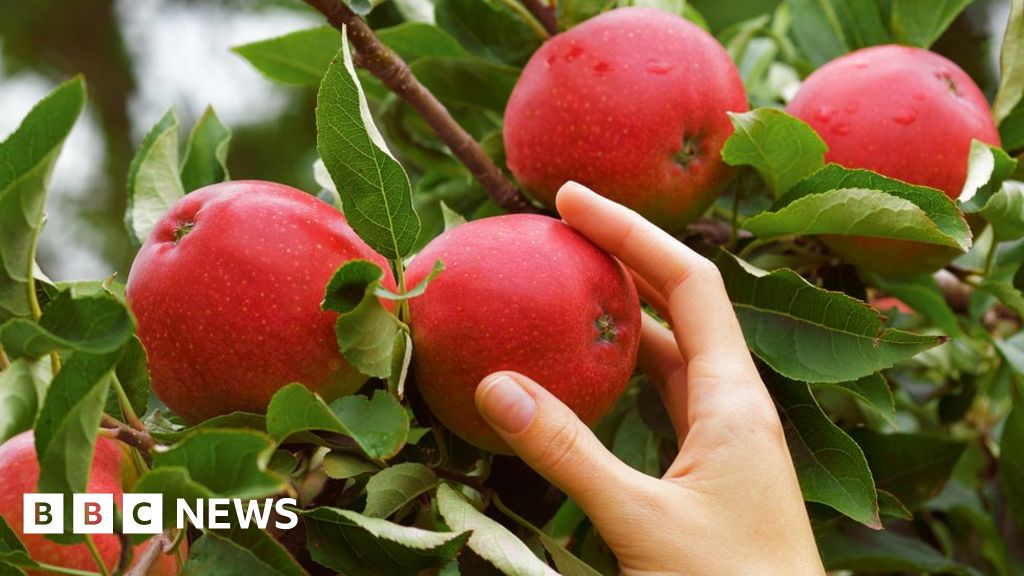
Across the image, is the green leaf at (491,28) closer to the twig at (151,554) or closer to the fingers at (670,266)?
the fingers at (670,266)

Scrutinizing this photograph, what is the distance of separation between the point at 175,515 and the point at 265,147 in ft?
11.9

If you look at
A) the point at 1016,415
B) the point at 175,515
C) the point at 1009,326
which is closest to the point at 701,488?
the point at 175,515

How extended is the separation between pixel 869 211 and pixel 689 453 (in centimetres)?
21

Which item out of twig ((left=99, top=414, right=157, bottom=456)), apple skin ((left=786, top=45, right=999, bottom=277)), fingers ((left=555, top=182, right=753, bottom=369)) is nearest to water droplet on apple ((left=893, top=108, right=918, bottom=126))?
apple skin ((left=786, top=45, right=999, bottom=277))

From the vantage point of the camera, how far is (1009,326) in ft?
3.85

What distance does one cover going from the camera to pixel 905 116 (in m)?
0.77

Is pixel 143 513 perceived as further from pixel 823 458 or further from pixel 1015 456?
pixel 1015 456

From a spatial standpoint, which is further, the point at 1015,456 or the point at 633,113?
the point at 1015,456

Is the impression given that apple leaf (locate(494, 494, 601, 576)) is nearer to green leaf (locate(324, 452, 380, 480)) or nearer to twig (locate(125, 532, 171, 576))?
green leaf (locate(324, 452, 380, 480))

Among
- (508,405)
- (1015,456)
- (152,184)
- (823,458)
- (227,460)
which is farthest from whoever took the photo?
(1015,456)

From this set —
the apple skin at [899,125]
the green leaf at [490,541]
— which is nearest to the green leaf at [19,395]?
the green leaf at [490,541]

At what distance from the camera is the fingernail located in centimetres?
57

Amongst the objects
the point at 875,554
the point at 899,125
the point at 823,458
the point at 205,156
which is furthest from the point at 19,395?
the point at 875,554

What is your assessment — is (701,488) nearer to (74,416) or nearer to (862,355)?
(862,355)
